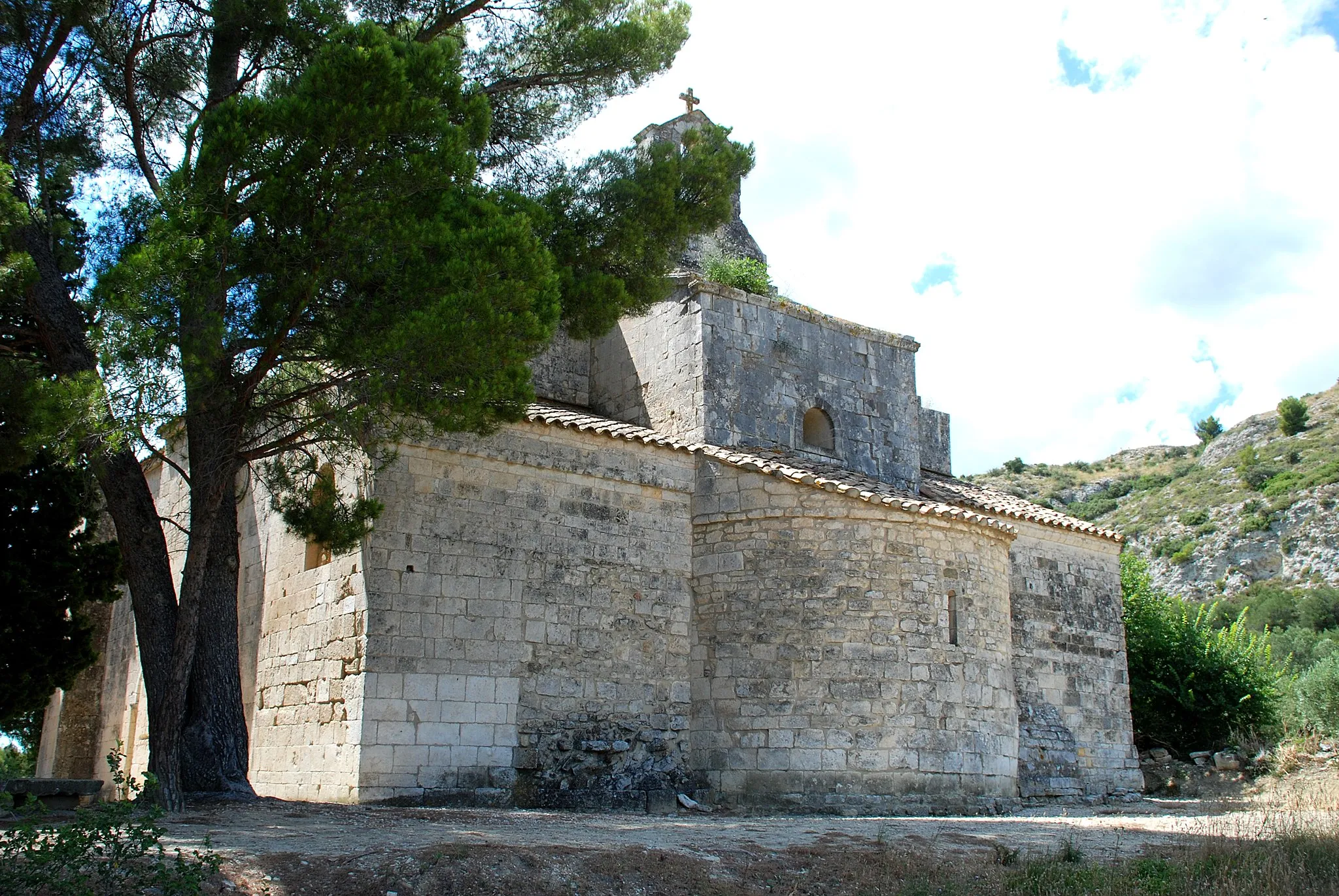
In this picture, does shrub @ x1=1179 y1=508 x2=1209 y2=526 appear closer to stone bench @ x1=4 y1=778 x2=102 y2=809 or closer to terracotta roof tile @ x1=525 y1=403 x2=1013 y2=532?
terracotta roof tile @ x1=525 y1=403 x2=1013 y2=532

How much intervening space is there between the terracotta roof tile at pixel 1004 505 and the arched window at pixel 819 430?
1467 mm

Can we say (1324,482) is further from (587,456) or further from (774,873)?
(774,873)

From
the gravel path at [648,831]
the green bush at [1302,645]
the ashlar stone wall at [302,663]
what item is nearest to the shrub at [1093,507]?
the green bush at [1302,645]

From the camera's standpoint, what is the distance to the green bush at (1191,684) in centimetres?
1753

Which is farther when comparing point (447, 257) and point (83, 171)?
point (83, 171)

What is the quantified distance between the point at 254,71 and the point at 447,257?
3129 millimetres

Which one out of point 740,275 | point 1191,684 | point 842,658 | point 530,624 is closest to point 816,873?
point 842,658

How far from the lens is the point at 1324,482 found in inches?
1451

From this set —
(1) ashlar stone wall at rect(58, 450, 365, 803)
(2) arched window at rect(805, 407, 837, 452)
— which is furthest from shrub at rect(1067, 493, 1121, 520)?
(1) ashlar stone wall at rect(58, 450, 365, 803)

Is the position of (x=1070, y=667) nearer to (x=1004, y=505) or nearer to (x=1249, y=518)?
(x=1004, y=505)

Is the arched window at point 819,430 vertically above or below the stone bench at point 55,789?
above

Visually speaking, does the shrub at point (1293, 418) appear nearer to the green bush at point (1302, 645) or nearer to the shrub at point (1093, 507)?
the shrub at point (1093, 507)

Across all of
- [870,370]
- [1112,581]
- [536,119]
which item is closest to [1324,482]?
[1112,581]

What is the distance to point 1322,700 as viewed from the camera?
1758cm
